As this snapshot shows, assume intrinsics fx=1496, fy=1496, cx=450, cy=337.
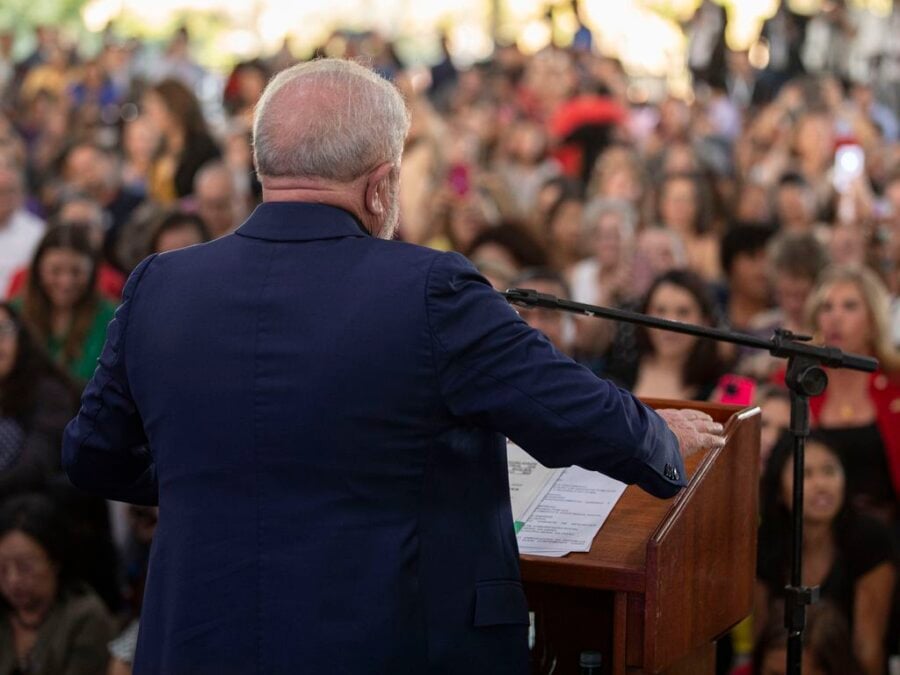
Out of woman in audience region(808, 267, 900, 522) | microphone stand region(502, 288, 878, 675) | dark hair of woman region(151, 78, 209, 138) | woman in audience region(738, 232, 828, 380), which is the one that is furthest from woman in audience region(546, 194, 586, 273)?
microphone stand region(502, 288, 878, 675)

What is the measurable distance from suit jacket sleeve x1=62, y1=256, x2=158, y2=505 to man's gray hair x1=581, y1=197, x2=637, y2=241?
469 centimetres

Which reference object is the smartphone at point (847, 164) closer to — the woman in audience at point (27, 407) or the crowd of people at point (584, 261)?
the crowd of people at point (584, 261)

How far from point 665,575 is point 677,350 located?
2766mm

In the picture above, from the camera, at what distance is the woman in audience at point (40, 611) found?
444cm

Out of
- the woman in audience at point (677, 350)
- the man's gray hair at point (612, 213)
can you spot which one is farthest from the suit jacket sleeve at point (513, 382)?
the man's gray hair at point (612, 213)

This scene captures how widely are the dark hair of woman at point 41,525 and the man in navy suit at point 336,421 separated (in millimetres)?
2303

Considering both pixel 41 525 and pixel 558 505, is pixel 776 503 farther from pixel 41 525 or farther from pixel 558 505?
pixel 41 525

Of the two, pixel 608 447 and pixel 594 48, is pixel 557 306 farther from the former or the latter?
pixel 594 48

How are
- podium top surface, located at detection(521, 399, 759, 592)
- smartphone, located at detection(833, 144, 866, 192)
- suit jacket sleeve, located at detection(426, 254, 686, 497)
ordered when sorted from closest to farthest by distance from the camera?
suit jacket sleeve, located at detection(426, 254, 686, 497)
podium top surface, located at detection(521, 399, 759, 592)
smartphone, located at detection(833, 144, 866, 192)

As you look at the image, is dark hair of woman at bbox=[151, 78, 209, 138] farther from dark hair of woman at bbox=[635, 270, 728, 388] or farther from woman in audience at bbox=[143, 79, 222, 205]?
dark hair of woman at bbox=[635, 270, 728, 388]

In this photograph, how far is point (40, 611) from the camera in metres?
4.48

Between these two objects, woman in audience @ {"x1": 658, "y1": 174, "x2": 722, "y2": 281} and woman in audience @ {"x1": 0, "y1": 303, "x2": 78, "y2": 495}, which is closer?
woman in audience @ {"x1": 0, "y1": 303, "x2": 78, "y2": 495}

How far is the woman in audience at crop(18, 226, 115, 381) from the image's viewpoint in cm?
583

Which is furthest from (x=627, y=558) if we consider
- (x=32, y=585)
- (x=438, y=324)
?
(x=32, y=585)
